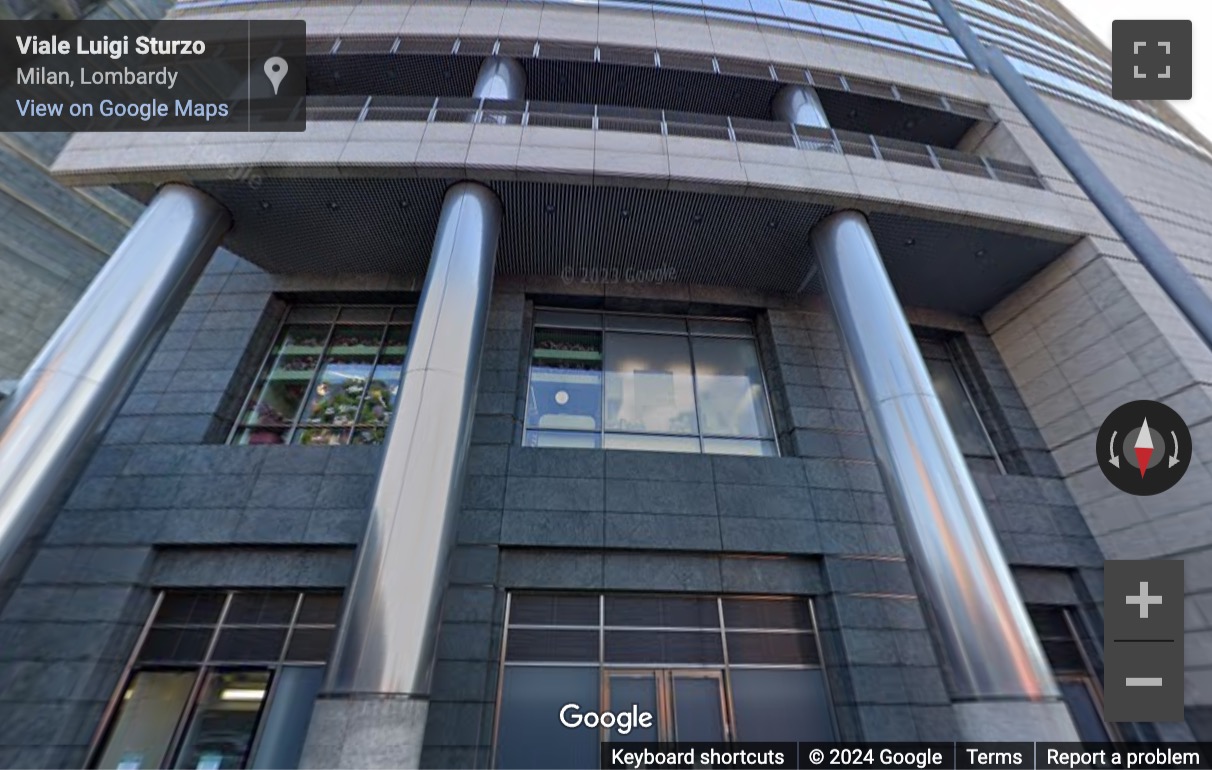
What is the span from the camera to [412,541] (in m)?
6.19

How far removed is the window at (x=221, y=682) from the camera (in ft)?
22.8

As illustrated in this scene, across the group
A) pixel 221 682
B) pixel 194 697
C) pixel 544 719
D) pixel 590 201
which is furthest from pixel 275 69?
pixel 544 719

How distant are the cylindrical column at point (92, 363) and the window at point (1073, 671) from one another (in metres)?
15.5

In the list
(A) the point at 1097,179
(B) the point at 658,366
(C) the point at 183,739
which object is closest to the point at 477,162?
(B) the point at 658,366

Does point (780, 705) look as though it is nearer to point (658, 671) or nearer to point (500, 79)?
point (658, 671)

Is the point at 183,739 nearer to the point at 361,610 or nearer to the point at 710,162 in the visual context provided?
the point at 361,610

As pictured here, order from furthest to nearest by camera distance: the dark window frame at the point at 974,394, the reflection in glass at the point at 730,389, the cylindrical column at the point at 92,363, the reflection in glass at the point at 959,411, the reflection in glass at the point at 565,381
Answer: the reflection in glass at the point at 959,411
the dark window frame at the point at 974,394
the reflection in glass at the point at 730,389
the reflection in glass at the point at 565,381
the cylindrical column at the point at 92,363

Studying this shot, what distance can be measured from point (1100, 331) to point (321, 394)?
16.5 metres

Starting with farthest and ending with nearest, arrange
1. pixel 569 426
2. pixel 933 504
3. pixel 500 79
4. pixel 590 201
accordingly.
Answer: pixel 500 79 < pixel 569 426 < pixel 590 201 < pixel 933 504

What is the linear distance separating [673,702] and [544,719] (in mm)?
1974

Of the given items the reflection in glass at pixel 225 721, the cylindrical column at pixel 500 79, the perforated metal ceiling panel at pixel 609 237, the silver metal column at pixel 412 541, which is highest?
the cylindrical column at pixel 500 79

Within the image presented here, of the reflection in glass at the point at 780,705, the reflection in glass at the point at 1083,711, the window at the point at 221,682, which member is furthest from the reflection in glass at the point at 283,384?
the reflection in glass at the point at 1083,711

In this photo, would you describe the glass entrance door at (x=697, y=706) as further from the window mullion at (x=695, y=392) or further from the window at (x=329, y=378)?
the window at (x=329, y=378)

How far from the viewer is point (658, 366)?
431 inches
